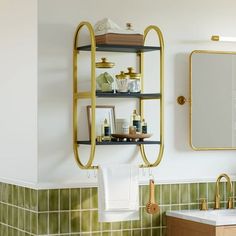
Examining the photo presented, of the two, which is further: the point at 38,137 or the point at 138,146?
the point at 138,146

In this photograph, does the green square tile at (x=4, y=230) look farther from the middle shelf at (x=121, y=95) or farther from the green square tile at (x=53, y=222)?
the middle shelf at (x=121, y=95)

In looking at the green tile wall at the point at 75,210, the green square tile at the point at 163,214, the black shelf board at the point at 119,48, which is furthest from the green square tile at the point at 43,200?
the black shelf board at the point at 119,48

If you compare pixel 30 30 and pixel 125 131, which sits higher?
pixel 30 30

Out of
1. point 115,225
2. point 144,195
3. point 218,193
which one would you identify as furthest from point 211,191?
point 115,225

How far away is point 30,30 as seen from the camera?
4543 mm

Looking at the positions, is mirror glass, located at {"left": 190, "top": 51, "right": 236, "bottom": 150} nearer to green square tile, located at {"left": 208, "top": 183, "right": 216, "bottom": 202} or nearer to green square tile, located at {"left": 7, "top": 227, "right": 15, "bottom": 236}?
green square tile, located at {"left": 208, "top": 183, "right": 216, "bottom": 202}

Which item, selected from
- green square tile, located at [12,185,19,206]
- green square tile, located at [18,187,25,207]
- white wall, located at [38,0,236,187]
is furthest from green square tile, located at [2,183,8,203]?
white wall, located at [38,0,236,187]

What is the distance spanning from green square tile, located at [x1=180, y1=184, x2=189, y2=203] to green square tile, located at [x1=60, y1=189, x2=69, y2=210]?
0.81 m

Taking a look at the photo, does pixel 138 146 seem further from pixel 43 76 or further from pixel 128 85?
pixel 43 76

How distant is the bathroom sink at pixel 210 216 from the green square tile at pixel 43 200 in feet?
2.73

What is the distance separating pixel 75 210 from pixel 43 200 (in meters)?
0.22

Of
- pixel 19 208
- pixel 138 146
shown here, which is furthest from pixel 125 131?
pixel 19 208

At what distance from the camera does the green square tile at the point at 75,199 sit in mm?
4488

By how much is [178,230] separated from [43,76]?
1.29 m
